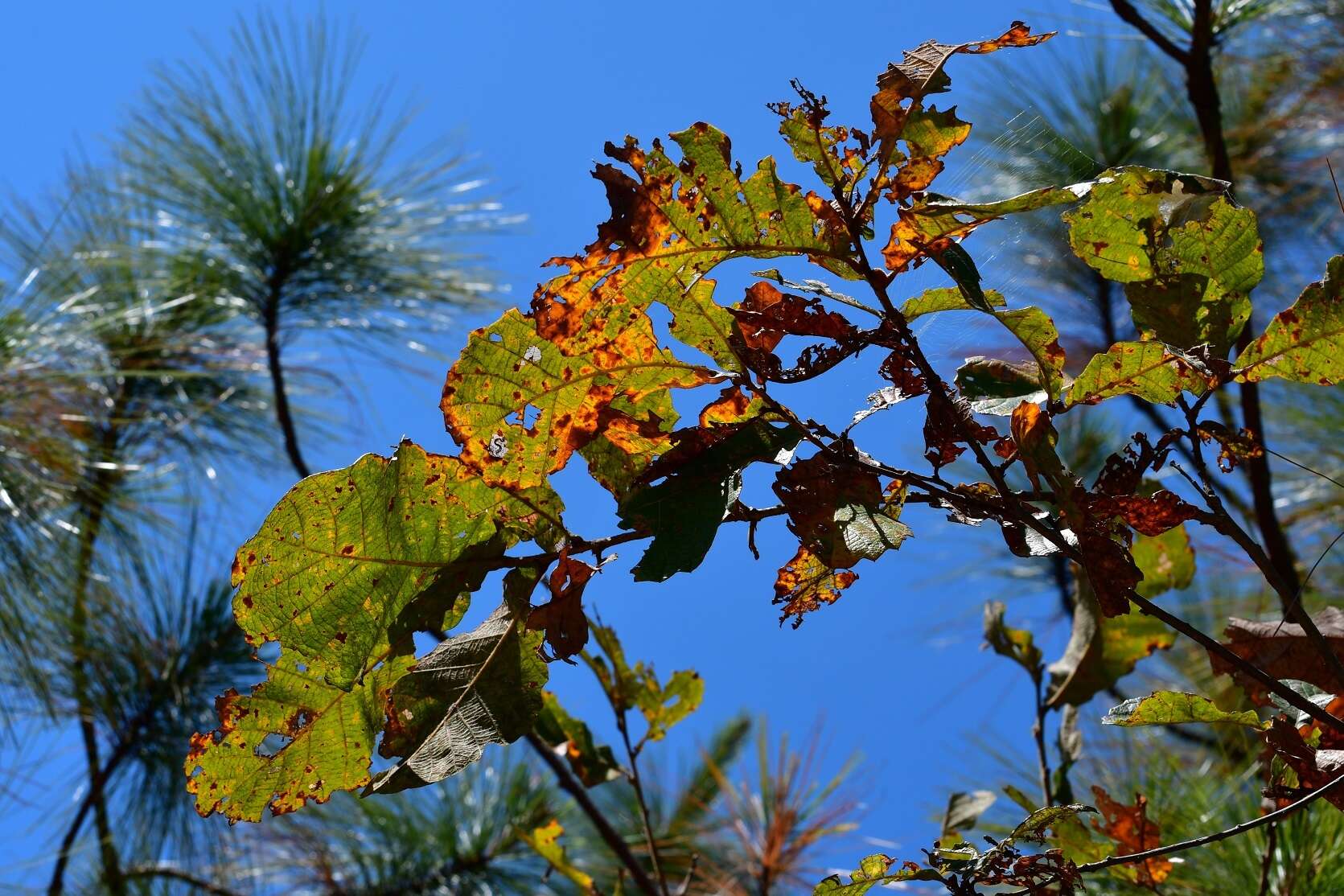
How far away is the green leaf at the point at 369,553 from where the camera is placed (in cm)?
34

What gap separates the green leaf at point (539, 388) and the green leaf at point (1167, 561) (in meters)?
0.36

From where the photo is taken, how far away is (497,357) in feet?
1.09

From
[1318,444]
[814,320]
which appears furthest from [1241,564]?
[814,320]

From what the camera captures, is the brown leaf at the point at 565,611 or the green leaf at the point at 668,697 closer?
the brown leaf at the point at 565,611

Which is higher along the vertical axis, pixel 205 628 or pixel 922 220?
pixel 205 628

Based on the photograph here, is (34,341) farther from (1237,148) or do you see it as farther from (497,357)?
(1237,148)

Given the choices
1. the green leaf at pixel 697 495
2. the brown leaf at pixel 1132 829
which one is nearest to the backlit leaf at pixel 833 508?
the green leaf at pixel 697 495

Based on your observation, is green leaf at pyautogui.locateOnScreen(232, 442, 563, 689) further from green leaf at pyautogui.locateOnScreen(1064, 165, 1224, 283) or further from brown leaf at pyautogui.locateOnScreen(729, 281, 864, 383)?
green leaf at pyautogui.locateOnScreen(1064, 165, 1224, 283)

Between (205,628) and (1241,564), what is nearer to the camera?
(1241,564)

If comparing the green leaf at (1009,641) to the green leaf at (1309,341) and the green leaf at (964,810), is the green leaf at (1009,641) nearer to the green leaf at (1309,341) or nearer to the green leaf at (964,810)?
the green leaf at (964,810)

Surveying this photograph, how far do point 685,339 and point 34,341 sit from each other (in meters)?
1.52

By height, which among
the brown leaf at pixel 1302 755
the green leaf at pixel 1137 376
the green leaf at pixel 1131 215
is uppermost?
Result: the green leaf at pixel 1131 215

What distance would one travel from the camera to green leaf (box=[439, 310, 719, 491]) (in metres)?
0.33

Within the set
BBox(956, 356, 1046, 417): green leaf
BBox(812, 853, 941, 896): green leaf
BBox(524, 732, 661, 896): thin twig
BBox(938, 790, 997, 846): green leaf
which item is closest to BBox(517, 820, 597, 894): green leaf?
BBox(524, 732, 661, 896): thin twig
